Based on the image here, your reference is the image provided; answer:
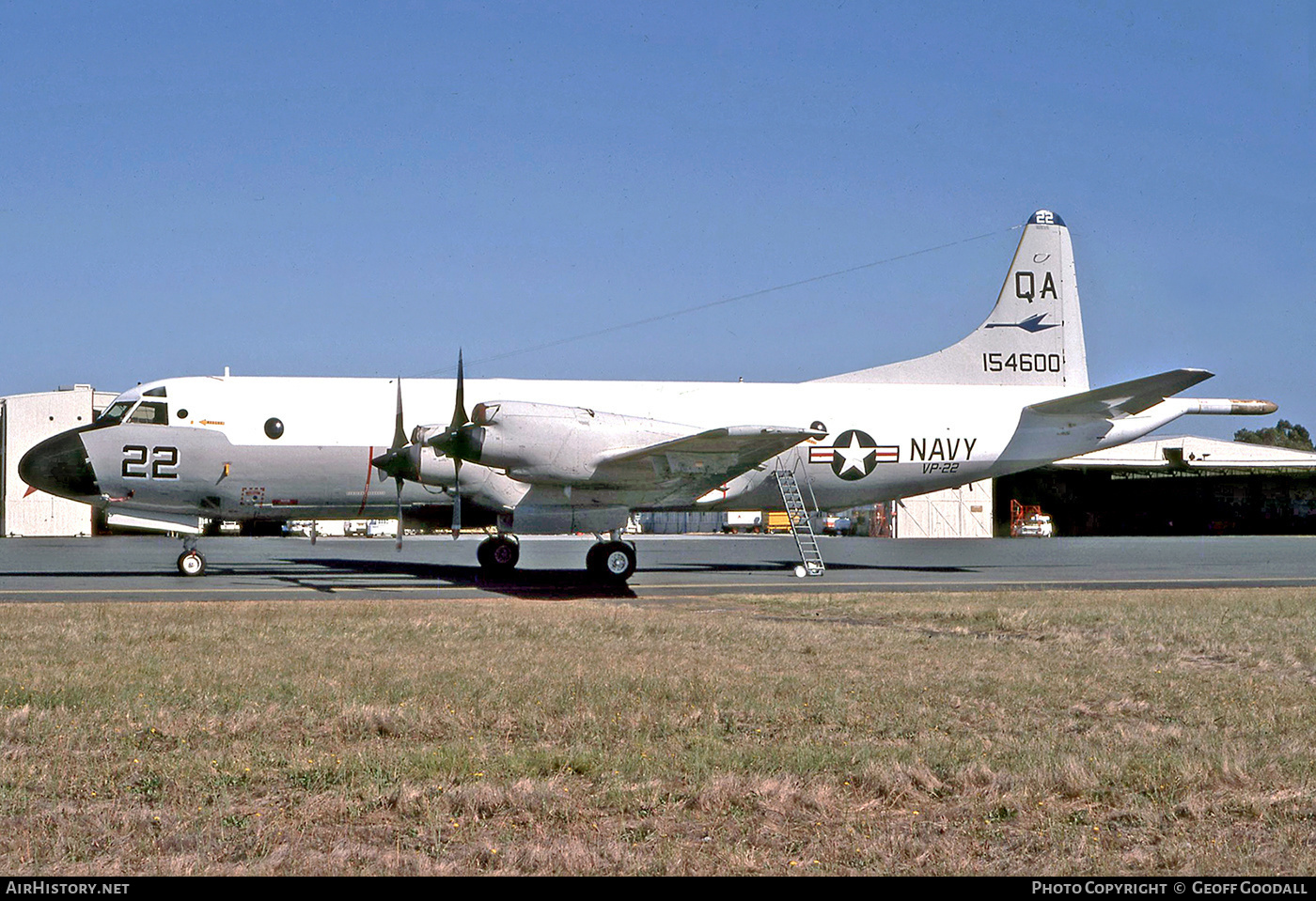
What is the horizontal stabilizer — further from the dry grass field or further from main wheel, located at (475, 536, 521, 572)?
main wheel, located at (475, 536, 521, 572)

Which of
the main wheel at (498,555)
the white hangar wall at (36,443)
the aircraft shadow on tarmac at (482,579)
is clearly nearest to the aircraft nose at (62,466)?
the aircraft shadow on tarmac at (482,579)

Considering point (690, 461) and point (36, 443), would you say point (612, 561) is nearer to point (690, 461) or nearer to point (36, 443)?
point (690, 461)

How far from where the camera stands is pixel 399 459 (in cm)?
2319

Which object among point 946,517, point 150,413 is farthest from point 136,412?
point 946,517

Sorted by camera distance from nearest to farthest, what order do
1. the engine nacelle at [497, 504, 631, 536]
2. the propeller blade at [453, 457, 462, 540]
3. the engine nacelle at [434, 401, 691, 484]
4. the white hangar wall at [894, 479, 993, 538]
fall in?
the engine nacelle at [434, 401, 691, 484]
the propeller blade at [453, 457, 462, 540]
the engine nacelle at [497, 504, 631, 536]
the white hangar wall at [894, 479, 993, 538]

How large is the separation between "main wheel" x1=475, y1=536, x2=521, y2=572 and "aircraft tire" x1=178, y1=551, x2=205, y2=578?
616 cm

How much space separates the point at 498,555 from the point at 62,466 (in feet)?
30.4

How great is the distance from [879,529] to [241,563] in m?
40.3

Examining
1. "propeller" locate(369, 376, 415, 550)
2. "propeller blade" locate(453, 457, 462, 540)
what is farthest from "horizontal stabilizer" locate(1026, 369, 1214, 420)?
"propeller" locate(369, 376, 415, 550)

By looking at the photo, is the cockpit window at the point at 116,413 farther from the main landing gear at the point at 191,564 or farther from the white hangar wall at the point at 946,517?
the white hangar wall at the point at 946,517

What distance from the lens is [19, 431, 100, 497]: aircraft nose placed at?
23203mm

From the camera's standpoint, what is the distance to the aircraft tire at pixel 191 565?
2447 centimetres

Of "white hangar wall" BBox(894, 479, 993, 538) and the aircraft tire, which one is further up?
"white hangar wall" BBox(894, 479, 993, 538)

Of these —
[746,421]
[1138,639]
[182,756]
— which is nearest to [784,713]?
[182,756]
